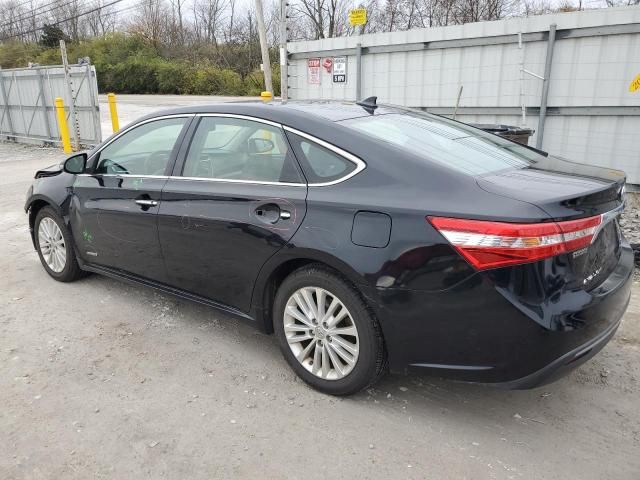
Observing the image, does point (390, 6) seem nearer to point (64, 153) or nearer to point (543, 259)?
point (64, 153)

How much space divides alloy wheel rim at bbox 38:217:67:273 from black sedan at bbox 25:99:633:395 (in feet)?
3.08

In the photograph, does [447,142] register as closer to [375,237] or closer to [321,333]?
[375,237]

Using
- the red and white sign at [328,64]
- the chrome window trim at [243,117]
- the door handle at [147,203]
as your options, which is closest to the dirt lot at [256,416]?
the door handle at [147,203]

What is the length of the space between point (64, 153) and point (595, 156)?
12794 mm

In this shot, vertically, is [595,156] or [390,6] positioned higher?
[390,6]

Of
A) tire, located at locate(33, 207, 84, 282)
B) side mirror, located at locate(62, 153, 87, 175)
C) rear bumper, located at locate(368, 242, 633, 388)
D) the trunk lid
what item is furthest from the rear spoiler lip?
tire, located at locate(33, 207, 84, 282)

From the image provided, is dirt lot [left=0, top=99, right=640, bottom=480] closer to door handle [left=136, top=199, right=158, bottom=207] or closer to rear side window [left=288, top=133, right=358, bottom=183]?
door handle [left=136, top=199, right=158, bottom=207]

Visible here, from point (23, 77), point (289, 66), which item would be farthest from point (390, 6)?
point (289, 66)

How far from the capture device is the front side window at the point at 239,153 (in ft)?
9.89

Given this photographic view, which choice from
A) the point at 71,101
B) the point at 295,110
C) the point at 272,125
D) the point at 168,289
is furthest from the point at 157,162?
the point at 71,101

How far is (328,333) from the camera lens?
2.83m

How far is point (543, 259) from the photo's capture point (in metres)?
2.23

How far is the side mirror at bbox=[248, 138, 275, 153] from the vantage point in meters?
3.11

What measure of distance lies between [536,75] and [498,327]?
20.1ft
